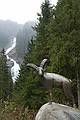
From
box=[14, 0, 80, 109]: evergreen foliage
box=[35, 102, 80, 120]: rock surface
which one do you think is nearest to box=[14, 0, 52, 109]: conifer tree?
box=[14, 0, 80, 109]: evergreen foliage

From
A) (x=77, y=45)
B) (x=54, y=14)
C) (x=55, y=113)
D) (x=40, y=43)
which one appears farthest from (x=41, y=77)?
(x=40, y=43)

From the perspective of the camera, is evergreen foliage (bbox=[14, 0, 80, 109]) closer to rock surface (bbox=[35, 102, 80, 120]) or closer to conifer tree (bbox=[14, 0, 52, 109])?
conifer tree (bbox=[14, 0, 52, 109])

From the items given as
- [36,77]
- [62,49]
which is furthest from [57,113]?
[62,49]

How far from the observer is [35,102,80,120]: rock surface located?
Answer: 336 inches

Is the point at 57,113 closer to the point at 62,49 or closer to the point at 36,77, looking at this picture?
the point at 36,77

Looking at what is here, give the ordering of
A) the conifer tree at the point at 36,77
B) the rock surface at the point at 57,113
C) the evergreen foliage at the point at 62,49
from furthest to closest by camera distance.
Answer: the conifer tree at the point at 36,77, the evergreen foliage at the point at 62,49, the rock surface at the point at 57,113

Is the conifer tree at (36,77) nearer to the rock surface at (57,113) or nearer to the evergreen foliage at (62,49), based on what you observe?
the evergreen foliage at (62,49)

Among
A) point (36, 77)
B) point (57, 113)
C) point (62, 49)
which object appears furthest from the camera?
point (62, 49)

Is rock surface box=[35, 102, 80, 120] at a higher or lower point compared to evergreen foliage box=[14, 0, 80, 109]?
lower

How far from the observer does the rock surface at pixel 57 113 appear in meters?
8.55

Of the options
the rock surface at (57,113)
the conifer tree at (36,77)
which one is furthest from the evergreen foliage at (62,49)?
the rock surface at (57,113)

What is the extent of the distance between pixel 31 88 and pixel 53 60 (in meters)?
2.57

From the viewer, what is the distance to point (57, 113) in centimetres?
873

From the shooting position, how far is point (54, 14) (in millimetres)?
22391
